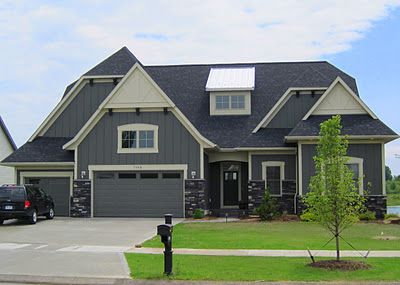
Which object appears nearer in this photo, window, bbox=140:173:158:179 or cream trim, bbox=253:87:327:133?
window, bbox=140:173:158:179

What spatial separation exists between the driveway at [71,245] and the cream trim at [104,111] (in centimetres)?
404

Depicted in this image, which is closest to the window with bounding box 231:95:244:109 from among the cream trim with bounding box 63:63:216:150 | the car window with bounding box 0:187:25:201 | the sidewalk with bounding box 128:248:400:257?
the cream trim with bounding box 63:63:216:150

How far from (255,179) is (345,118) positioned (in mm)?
5327

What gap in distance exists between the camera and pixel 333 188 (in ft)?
43.1

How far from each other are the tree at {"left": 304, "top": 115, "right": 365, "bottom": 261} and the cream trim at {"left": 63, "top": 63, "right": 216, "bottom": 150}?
15098mm

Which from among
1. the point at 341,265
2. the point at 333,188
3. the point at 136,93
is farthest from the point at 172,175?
the point at 341,265

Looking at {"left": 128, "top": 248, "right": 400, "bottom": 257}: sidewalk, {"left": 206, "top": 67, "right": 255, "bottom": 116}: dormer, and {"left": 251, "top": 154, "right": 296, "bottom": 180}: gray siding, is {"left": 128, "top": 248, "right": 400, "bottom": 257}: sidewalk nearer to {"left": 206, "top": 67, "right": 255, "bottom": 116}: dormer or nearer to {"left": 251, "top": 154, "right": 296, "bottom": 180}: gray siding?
{"left": 251, "top": 154, "right": 296, "bottom": 180}: gray siding

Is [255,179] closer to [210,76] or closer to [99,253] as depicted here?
[210,76]

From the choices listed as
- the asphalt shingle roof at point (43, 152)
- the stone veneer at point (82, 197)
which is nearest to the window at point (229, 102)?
the asphalt shingle roof at point (43, 152)

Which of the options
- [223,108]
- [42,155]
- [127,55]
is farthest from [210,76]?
[42,155]

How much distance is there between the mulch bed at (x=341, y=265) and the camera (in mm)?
12633

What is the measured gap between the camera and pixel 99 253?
15633 millimetres

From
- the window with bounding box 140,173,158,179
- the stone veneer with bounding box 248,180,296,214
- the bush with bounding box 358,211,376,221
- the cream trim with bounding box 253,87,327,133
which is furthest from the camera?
the cream trim with bounding box 253,87,327,133

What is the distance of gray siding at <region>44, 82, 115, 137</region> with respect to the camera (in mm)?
32594
